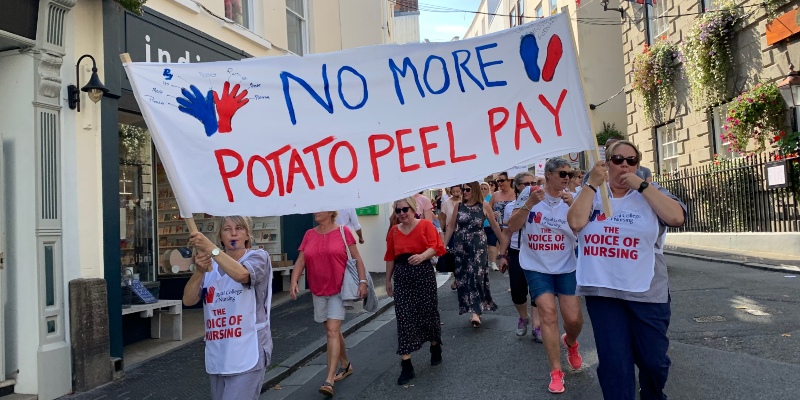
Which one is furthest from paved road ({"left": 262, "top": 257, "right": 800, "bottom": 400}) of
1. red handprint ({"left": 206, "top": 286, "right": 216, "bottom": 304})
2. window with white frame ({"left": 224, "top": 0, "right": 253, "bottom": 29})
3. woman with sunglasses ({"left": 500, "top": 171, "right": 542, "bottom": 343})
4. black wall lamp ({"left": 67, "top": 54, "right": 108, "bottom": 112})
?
window with white frame ({"left": 224, "top": 0, "right": 253, "bottom": 29})

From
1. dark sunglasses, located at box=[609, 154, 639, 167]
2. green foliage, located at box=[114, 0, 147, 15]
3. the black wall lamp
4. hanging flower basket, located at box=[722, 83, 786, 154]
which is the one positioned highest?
green foliage, located at box=[114, 0, 147, 15]

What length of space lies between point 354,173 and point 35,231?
11.5 ft

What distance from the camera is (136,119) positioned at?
9406mm

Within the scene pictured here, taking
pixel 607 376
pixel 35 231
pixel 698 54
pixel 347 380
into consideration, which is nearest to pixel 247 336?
pixel 607 376

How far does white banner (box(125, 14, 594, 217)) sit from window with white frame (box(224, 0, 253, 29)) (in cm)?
669

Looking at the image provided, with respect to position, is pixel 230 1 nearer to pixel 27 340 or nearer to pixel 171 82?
pixel 27 340

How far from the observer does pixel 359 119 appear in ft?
13.2

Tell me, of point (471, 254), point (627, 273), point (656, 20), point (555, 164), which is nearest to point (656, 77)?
point (656, 20)

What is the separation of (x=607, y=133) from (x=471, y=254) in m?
22.0

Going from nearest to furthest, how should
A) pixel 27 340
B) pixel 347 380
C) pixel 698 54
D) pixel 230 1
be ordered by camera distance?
1. pixel 27 340
2. pixel 347 380
3. pixel 230 1
4. pixel 698 54

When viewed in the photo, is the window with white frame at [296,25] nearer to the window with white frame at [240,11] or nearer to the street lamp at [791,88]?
the window with white frame at [240,11]

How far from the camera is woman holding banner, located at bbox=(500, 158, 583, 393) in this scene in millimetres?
5484

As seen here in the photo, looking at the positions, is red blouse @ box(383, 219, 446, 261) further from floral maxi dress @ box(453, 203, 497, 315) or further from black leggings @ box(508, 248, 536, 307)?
floral maxi dress @ box(453, 203, 497, 315)

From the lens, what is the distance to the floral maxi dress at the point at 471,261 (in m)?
8.02
